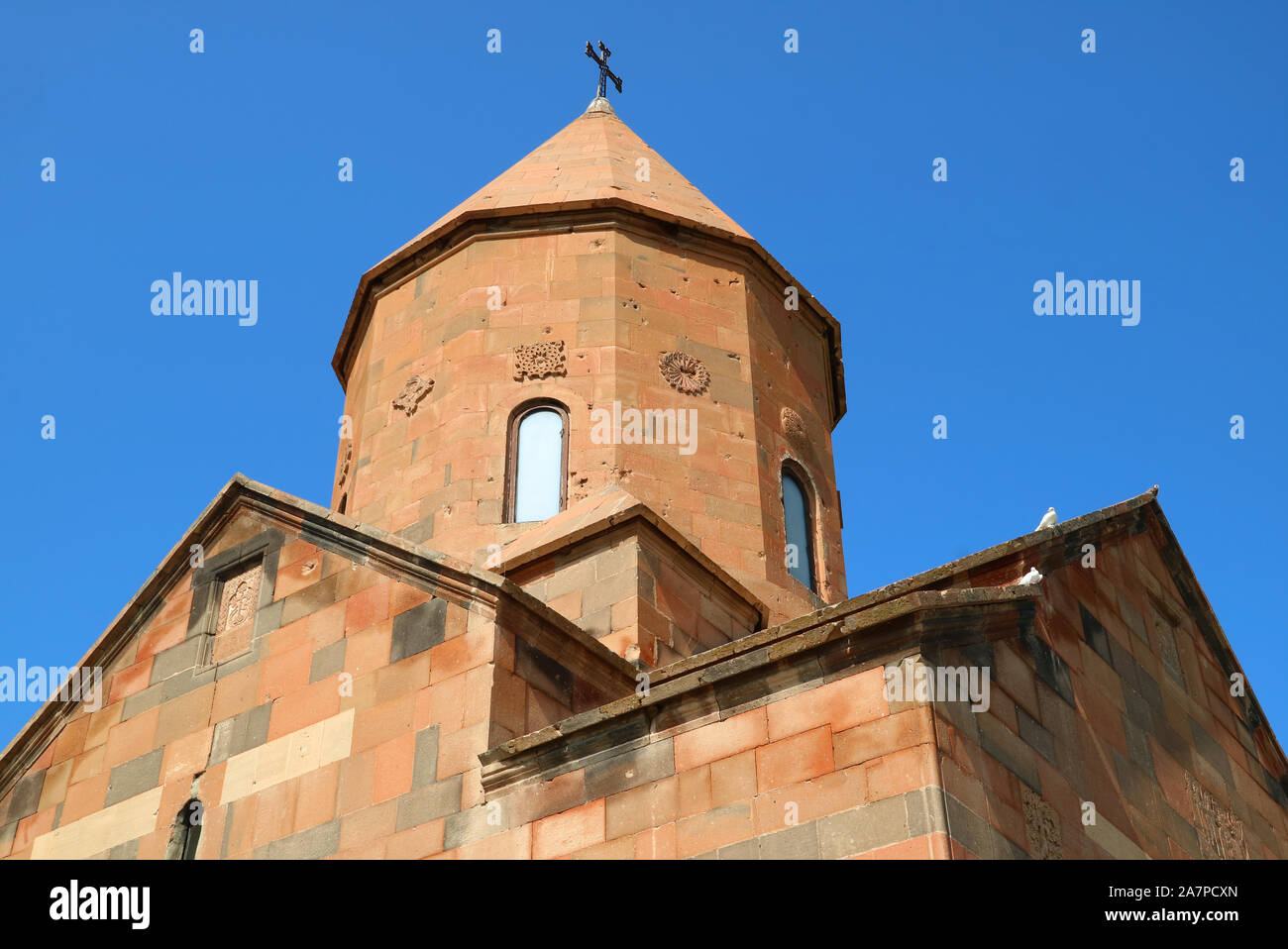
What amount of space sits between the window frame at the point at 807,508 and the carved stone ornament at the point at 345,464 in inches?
176

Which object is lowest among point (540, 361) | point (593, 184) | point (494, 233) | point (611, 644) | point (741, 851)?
point (741, 851)

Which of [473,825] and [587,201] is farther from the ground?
[587,201]

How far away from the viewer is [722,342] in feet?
50.1

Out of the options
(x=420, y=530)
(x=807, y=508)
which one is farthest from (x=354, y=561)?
(x=807, y=508)

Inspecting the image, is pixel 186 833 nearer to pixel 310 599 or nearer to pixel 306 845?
pixel 306 845

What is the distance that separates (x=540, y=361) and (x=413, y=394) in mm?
1397

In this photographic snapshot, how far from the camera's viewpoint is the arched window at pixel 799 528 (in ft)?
47.7

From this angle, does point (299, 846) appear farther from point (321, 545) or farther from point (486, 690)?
point (321, 545)

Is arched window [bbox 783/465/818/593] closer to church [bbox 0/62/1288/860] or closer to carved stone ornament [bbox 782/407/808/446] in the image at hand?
church [bbox 0/62/1288/860]

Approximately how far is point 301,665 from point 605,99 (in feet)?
38.6

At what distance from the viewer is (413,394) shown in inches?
593

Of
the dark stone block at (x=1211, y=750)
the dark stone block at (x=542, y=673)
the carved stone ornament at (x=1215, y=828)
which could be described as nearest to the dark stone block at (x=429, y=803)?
the dark stone block at (x=542, y=673)

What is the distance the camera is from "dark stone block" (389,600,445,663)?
9422 mm

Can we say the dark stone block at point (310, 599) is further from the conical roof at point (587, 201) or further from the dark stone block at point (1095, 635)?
the conical roof at point (587, 201)
